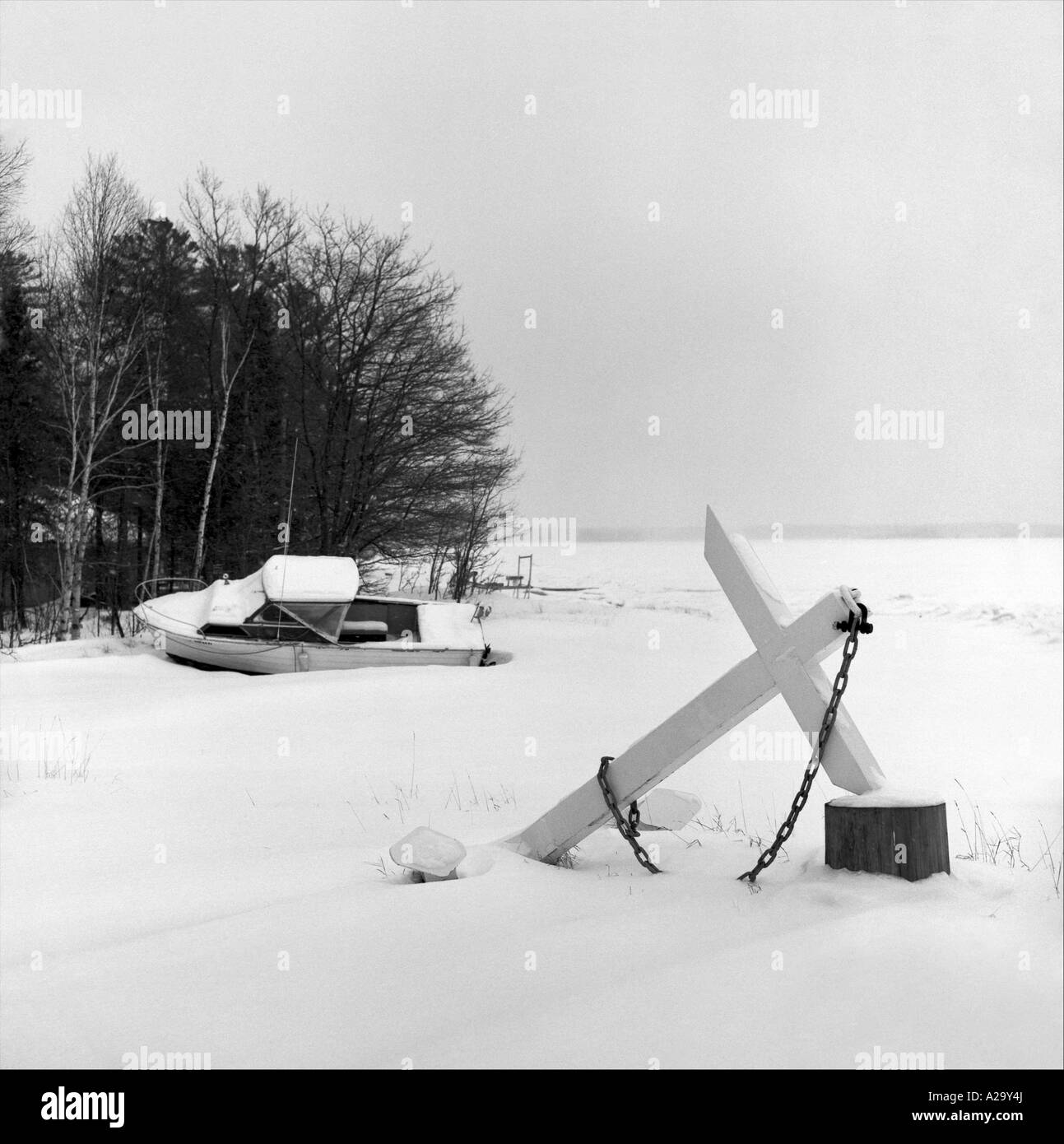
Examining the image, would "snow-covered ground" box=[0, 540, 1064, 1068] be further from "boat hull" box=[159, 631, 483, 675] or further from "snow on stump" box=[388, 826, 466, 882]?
"boat hull" box=[159, 631, 483, 675]

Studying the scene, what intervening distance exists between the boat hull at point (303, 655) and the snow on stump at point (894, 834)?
16.2m

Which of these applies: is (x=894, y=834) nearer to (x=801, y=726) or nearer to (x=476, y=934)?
(x=801, y=726)

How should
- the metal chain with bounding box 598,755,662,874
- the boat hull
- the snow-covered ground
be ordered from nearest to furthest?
the snow-covered ground, the metal chain with bounding box 598,755,662,874, the boat hull

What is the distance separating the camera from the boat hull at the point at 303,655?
1922 cm

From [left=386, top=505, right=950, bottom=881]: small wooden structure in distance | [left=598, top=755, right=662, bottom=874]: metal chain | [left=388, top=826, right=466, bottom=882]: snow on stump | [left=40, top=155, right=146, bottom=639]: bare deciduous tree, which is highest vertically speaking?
[left=40, top=155, right=146, bottom=639]: bare deciduous tree

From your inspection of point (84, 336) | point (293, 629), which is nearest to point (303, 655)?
point (293, 629)

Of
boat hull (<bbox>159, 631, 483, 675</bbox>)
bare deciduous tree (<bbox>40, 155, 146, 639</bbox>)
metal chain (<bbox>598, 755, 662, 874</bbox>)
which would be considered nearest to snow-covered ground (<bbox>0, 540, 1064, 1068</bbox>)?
metal chain (<bbox>598, 755, 662, 874</bbox>)

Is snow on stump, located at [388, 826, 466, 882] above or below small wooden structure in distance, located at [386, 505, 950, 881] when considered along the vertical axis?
below

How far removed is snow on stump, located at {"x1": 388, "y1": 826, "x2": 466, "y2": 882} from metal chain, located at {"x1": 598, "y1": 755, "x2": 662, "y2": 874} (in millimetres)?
622

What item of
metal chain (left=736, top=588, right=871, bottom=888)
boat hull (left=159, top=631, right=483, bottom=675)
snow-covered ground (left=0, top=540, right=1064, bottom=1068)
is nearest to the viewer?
snow-covered ground (left=0, top=540, right=1064, bottom=1068)

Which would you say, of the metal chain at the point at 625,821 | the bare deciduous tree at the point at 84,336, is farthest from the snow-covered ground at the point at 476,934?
the bare deciduous tree at the point at 84,336

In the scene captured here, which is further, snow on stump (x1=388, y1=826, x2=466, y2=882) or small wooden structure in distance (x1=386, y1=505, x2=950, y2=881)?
snow on stump (x1=388, y1=826, x2=466, y2=882)

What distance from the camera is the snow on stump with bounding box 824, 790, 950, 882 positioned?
346cm

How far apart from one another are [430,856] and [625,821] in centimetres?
79
